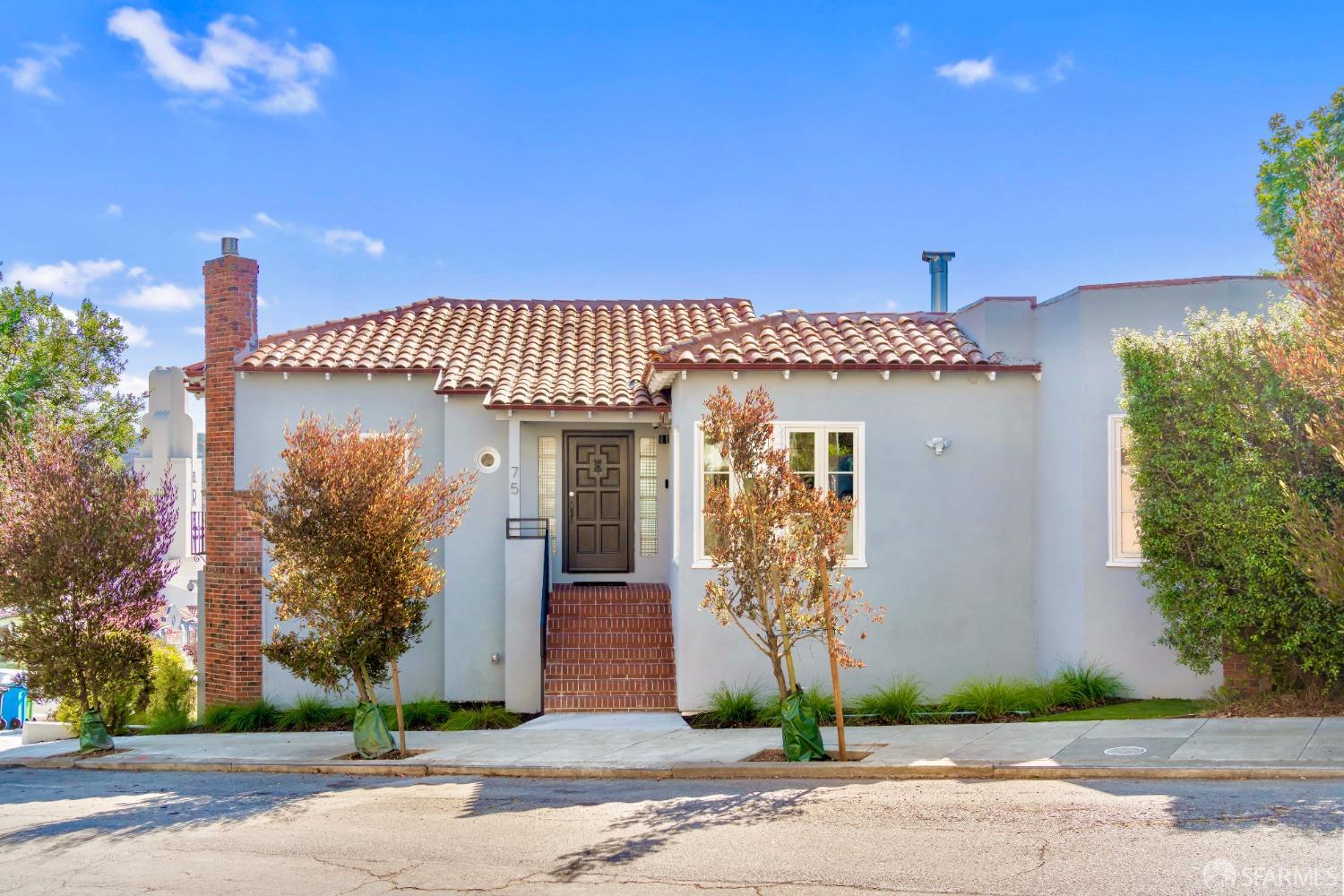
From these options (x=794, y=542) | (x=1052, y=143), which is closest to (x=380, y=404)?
(x=794, y=542)

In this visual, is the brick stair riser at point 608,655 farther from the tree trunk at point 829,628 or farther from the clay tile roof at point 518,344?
the tree trunk at point 829,628

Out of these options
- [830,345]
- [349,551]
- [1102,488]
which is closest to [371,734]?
[349,551]

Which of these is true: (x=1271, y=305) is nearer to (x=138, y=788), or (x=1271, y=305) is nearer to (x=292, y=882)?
(x=292, y=882)

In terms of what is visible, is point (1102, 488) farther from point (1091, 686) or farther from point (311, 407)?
point (311, 407)

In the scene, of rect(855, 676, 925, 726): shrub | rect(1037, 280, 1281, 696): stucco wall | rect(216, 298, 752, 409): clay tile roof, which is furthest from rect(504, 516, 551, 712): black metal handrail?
rect(1037, 280, 1281, 696): stucco wall

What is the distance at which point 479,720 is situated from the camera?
13.7m

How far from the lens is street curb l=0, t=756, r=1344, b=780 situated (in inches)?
342

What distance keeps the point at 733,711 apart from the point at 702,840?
5306 millimetres

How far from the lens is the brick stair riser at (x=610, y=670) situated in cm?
1422

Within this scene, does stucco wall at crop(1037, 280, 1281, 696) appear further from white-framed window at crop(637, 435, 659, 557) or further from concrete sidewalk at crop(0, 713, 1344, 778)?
white-framed window at crop(637, 435, 659, 557)

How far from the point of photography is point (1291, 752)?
9.11m

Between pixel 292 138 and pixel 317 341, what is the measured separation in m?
3.46

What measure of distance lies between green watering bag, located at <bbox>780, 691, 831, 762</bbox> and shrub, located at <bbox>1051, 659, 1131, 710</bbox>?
3.79 metres

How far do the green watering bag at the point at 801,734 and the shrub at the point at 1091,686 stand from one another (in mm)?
3789
